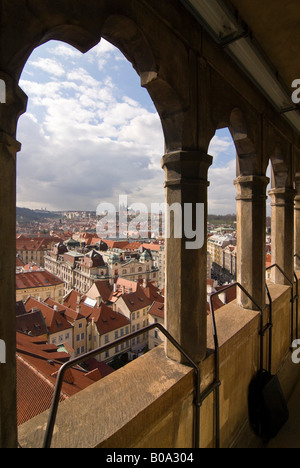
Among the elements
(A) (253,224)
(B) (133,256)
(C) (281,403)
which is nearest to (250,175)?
(A) (253,224)

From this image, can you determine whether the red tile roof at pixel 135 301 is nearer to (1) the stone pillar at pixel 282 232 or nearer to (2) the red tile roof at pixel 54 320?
(2) the red tile roof at pixel 54 320

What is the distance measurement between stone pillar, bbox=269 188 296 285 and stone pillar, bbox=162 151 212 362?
10.4 ft

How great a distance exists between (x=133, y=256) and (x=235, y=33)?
48735 mm

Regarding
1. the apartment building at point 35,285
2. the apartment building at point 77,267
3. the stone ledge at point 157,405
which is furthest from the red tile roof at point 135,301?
the stone ledge at point 157,405

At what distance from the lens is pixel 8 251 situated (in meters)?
1.13

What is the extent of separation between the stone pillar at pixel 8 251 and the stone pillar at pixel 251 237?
3.02m

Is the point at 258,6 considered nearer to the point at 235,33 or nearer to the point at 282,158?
the point at 235,33

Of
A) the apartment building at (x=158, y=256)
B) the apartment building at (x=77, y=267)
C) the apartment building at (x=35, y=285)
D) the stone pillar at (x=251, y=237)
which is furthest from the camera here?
the apartment building at (x=158, y=256)

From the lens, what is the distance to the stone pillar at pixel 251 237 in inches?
138

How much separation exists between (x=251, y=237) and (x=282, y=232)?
5.47ft

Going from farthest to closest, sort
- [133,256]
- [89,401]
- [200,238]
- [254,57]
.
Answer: [133,256] < [254,57] < [200,238] < [89,401]

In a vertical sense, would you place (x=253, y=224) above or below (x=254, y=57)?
below

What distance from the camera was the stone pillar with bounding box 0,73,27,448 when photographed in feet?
3.56

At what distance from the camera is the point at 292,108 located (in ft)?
13.0
